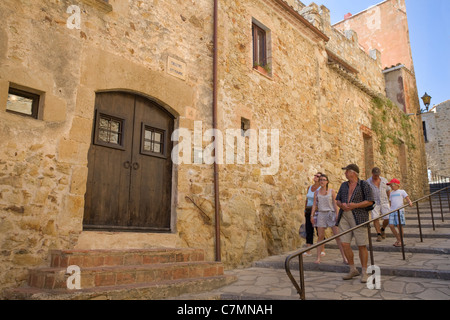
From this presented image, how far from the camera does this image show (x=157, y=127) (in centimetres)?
568

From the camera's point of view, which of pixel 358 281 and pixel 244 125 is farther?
pixel 244 125

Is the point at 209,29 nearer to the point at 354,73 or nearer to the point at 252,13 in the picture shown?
the point at 252,13

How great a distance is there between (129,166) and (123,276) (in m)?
1.77

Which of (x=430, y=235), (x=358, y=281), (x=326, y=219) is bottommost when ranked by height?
(x=358, y=281)

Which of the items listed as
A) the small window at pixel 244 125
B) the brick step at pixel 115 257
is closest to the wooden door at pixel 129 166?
the brick step at pixel 115 257

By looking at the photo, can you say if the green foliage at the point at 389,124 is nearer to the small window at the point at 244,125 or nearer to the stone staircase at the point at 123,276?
the small window at the point at 244,125

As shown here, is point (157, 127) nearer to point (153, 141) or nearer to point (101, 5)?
point (153, 141)

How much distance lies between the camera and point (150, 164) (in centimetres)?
553

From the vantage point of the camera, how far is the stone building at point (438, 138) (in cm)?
2409

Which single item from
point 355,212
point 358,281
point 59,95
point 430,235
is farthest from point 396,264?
point 59,95

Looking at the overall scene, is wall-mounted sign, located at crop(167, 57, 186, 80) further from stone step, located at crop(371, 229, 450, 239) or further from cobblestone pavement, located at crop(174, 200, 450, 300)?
stone step, located at crop(371, 229, 450, 239)

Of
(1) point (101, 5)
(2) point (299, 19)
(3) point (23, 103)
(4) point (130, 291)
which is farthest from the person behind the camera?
(2) point (299, 19)

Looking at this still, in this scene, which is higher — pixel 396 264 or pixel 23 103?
pixel 23 103

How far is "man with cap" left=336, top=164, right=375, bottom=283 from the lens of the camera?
4.50m
